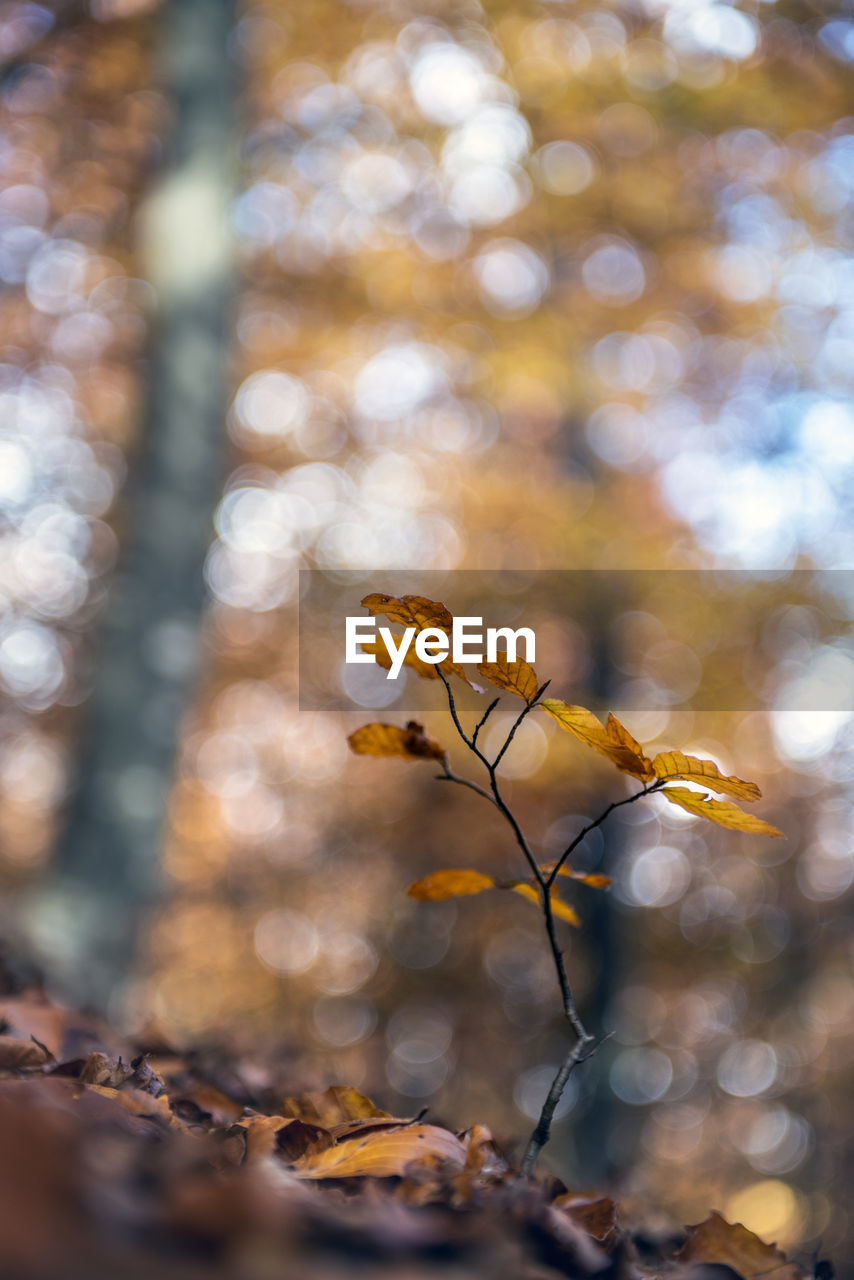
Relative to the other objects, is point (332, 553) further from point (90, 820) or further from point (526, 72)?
point (90, 820)

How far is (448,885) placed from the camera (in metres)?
0.79

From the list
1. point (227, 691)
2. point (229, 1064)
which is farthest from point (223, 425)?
point (227, 691)

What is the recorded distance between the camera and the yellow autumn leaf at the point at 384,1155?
59 centimetres

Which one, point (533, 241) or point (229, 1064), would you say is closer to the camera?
point (229, 1064)

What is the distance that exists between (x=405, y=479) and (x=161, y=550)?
124 inches

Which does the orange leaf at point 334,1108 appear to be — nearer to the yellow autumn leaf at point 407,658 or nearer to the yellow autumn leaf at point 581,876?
the yellow autumn leaf at point 581,876

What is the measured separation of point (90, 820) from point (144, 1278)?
2.39m

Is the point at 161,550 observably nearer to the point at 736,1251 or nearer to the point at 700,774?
the point at 700,774

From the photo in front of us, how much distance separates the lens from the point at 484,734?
5098mm

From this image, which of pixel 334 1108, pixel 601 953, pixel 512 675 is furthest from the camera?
pixel 601 953

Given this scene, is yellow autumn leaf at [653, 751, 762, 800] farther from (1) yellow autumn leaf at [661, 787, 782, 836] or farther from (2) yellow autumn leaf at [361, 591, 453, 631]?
(2) yellow autumn leaf at [361, 591, 453, 631]

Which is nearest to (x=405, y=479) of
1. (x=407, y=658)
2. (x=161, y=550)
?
(x=161, y=550)

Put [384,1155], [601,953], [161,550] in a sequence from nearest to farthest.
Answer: [384,1155] → [161,550] → [601,953]

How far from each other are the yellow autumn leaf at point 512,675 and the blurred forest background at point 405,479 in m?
0.93
